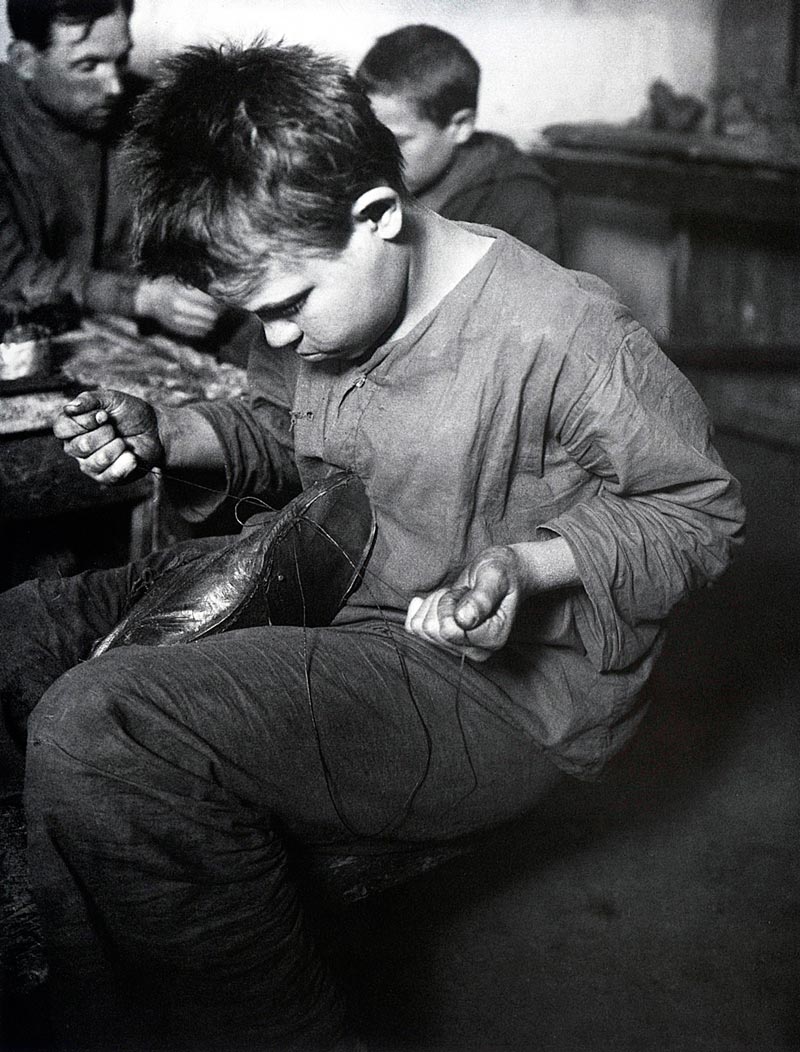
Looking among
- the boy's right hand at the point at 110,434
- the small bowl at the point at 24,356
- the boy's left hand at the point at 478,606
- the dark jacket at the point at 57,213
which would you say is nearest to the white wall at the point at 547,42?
the dark jacket at the point at 57,213

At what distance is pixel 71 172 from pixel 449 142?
1.03 meters

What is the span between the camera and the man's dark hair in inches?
85.8

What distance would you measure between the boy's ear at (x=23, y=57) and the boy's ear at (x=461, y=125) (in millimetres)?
1113

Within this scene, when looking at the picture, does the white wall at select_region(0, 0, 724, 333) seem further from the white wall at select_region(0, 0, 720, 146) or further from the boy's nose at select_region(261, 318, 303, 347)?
the boy's nose at select_region(261, 318, 303, 347)

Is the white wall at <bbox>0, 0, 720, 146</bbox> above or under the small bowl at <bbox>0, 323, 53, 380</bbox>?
above

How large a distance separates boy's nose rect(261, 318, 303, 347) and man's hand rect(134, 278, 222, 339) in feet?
3.43

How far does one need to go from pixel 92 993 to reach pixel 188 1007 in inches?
4.0

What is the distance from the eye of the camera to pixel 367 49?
2.80 m

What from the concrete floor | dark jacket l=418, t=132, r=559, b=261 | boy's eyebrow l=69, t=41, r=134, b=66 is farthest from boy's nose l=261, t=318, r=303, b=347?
dark jacket l=418, t=132, r=559, b=261

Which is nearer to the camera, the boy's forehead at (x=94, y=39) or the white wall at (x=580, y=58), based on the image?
the boy's forehead at (x=94, y=39)

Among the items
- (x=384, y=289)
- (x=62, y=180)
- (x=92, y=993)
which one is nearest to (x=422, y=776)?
(x=92, y=993)

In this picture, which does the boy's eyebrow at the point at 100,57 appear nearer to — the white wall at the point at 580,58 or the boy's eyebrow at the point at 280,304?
the white wall at the point at 580,58

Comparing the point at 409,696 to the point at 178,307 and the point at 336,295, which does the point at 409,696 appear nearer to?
the point at 336,295

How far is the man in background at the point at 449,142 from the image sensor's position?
9.12 ft
